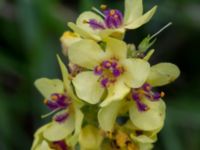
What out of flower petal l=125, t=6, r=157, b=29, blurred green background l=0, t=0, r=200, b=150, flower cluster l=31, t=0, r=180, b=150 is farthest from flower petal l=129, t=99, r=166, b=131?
blurred green background l=0, t=0, r=200, b=150

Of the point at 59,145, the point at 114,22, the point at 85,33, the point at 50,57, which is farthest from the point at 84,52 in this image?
the point at 50,57

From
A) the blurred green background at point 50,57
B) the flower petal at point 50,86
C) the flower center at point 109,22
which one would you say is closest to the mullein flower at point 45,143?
the flower petal at point 50,86

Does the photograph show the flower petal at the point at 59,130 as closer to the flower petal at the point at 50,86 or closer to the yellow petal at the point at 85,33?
the flower petal at the point at 50,86

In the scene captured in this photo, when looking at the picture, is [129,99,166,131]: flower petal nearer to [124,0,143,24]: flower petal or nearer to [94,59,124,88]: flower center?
[94,59,124,88]: flower center

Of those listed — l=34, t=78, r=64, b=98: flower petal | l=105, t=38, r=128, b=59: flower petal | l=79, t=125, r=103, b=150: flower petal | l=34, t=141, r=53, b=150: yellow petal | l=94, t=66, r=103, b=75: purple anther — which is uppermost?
l=105, t=38, r=128, b=59: flower petal

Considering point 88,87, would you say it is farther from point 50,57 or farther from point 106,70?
point 50,57

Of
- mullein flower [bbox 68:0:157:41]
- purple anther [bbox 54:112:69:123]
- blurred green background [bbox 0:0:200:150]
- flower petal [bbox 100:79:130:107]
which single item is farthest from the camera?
blurred green background [bbox 0:0:200:150]

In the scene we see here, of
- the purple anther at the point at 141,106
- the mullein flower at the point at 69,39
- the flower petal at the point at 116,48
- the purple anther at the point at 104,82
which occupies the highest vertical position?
the mullein flower at the point at 69,39
